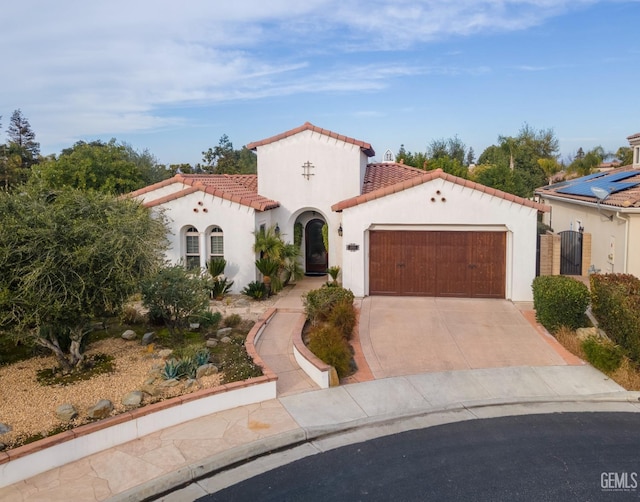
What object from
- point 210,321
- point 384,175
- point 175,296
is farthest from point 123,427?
point 384,175

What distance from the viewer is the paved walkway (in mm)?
7539

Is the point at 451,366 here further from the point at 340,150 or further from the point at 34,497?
the point at 340,150

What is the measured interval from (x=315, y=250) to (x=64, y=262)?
13103 millimetres

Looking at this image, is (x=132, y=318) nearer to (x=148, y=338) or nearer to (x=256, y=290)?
(x=148, y=338)

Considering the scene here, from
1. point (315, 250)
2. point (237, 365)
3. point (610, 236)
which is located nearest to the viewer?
point (237, 365)

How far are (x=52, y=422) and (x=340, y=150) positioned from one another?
14.0m

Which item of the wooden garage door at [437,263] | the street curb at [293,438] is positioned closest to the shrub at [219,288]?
the wooden garage door at [437,263]

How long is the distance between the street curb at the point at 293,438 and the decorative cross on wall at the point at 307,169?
39.6 ft

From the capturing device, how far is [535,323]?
14.9 m

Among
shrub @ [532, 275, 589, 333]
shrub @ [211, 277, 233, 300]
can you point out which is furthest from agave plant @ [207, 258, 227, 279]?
shrub @ [532, 275, 589, 333]

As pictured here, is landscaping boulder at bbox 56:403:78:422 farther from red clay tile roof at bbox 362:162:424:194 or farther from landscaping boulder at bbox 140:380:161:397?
red clay tile roof at bbox 362:162:424:194

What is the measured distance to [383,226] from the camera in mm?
18141

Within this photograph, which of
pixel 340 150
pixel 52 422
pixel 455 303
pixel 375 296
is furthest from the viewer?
pixel 340 150

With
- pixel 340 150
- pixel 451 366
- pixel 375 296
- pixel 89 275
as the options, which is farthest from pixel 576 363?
pixel 340 150
